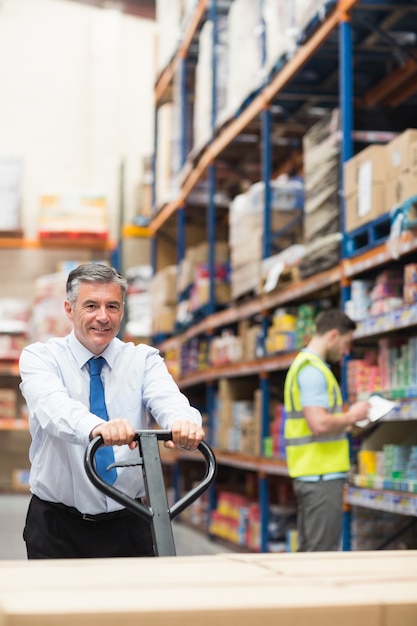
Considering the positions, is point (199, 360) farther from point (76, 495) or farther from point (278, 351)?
point (76, 495)

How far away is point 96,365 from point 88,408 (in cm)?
14

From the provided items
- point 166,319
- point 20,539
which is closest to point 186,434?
point 20,539

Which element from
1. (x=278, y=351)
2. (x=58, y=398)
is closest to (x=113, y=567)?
(x=58, y=398)

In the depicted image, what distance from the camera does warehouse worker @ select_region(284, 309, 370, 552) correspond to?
5.96 m

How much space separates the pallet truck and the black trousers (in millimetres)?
538

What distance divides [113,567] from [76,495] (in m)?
1.40

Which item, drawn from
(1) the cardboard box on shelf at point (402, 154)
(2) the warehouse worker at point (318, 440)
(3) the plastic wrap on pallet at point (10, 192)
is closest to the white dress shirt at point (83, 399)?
(2) the warehouse worker at point (318, 440)

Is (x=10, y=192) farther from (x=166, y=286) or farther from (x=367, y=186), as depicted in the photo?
(x=367, y=186)

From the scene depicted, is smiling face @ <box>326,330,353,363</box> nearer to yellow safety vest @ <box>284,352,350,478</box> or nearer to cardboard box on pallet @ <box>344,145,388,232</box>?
yellow safety vest @ <box>284,352,350,478</box>

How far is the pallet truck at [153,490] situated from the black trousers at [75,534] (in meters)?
0.54

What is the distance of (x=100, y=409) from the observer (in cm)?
344

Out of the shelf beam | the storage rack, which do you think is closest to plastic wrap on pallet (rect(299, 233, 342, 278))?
the storage rack

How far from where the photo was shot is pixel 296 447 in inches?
241

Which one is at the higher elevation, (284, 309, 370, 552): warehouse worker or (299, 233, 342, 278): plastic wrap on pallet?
(299, 233, 342, 278): plastic wrap on pallet
